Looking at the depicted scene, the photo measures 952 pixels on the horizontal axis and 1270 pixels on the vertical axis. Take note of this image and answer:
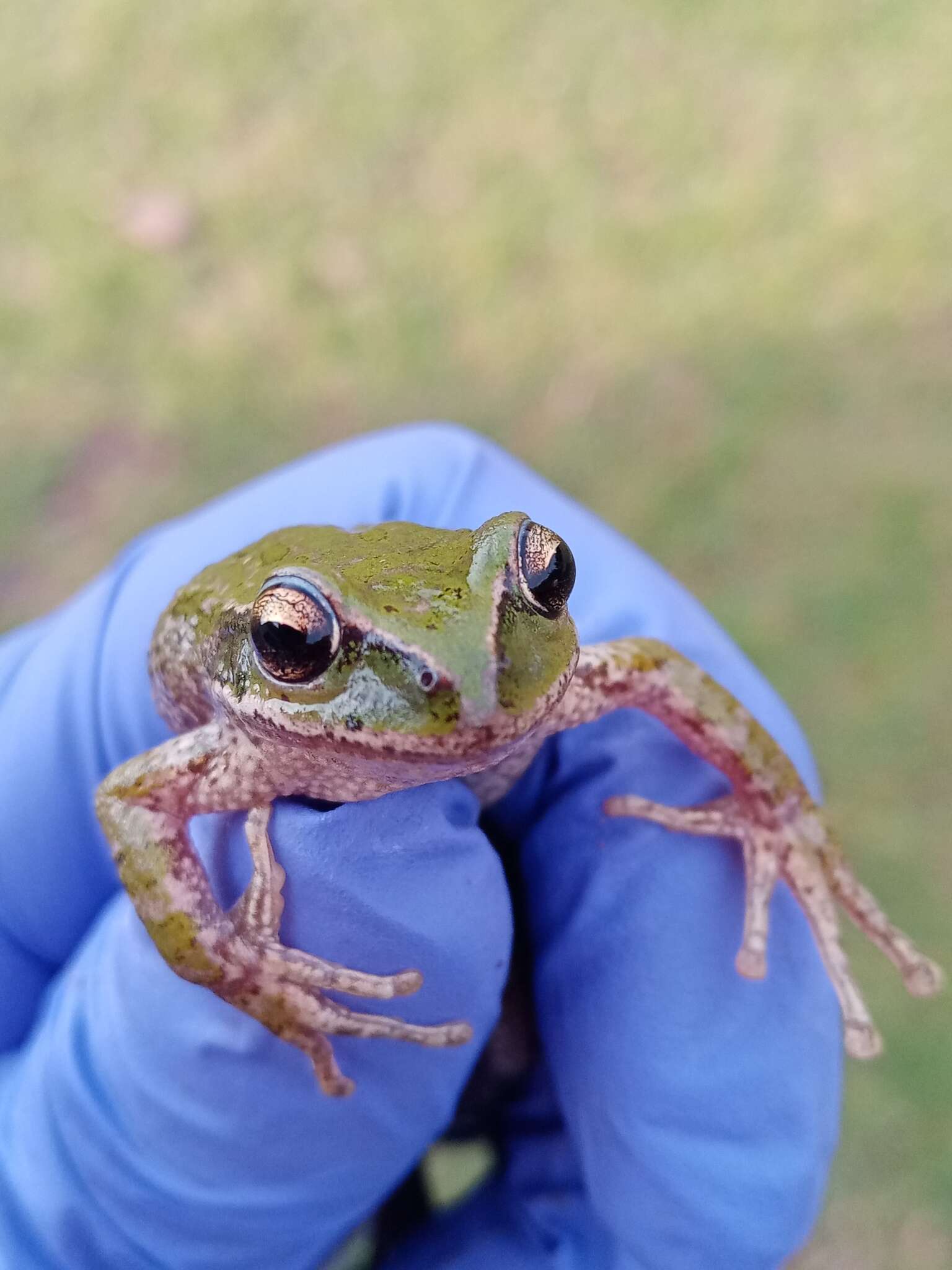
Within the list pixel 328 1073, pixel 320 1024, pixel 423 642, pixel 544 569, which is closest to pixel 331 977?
pixel 320 1024

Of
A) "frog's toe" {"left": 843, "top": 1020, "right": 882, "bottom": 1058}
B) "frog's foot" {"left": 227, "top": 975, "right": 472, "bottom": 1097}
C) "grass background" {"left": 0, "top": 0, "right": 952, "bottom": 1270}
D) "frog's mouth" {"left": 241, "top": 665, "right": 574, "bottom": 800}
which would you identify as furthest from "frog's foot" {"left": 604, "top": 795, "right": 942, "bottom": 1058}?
"grass background" {"left": 0, "top": 0, "right": 952, "bottom": 1270}

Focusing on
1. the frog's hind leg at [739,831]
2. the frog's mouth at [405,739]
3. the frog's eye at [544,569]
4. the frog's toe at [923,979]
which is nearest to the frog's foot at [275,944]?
the frog's mouth at [405,739]

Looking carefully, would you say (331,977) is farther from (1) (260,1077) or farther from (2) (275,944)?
(1) (260,1077)

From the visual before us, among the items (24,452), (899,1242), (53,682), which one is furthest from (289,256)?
(899,1242)

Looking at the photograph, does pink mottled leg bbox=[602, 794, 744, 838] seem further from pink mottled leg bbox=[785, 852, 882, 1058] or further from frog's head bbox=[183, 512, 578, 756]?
frog's head bbox=[183, 512, 578, 756]

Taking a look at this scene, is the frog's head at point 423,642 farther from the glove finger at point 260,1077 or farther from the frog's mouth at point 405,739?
the glove finger at point 260,1077
